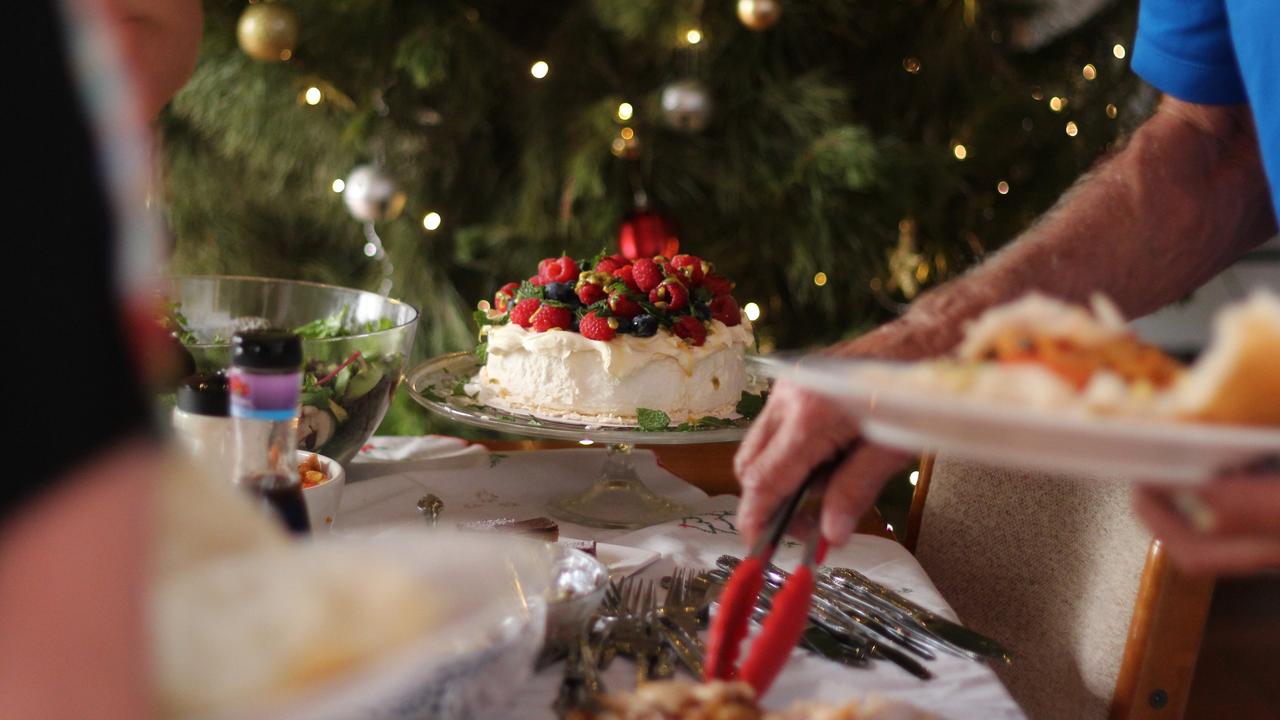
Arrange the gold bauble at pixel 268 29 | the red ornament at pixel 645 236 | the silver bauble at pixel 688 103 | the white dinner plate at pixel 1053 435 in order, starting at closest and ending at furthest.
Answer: the white dinner plate at pixel 1053 435, the gold bauble at pixel 268 29, the silver bauble at pixel 688 103, the red ornament at pixel 645 236

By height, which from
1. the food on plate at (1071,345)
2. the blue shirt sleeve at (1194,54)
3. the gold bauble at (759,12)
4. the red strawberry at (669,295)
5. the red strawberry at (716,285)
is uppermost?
the gold bauble at (759,12)

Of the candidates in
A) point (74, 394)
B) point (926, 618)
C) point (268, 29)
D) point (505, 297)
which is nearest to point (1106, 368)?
point (74, 394)

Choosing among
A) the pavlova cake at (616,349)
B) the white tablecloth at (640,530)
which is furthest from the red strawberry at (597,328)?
the white tablecloth at (640,530)

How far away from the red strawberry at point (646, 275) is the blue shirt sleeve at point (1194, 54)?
27.8 inches

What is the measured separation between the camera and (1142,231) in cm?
105

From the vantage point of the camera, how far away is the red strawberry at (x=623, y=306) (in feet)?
5.29

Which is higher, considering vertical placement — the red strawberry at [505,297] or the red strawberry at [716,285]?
the red strawberry at [716,285]

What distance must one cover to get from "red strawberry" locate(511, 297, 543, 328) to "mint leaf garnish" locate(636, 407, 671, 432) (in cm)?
28

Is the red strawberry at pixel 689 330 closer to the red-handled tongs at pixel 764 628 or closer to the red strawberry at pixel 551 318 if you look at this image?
the red strawberry at pixel 551 318

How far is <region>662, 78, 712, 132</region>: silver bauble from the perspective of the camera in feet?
7.32

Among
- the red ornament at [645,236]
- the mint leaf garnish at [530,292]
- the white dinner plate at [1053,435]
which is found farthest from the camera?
the red ornament at [645,236]

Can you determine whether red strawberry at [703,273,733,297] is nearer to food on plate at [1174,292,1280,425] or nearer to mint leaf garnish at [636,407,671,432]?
mint leaf garnish at [636,407,671,432]

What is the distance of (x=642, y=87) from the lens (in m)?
2.51

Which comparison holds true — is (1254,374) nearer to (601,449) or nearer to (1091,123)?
(601,449)
